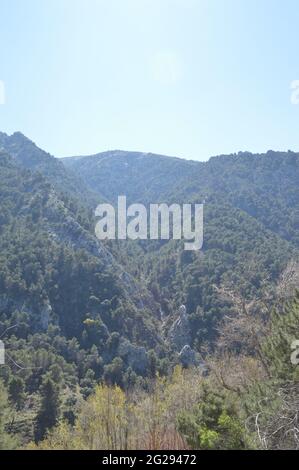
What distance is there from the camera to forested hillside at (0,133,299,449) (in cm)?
1862

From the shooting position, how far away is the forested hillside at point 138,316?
18.6 metres

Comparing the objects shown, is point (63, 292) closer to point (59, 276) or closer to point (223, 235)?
point (59, 276)

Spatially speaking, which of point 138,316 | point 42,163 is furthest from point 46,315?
point 42,163

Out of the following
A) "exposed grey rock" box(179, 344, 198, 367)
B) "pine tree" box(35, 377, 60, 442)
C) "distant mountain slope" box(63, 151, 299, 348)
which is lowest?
"exposed grey rock" box(179, 344, 198, 367)

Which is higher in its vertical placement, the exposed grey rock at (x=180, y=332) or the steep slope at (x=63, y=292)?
the steep slope at (x=63, y=292)

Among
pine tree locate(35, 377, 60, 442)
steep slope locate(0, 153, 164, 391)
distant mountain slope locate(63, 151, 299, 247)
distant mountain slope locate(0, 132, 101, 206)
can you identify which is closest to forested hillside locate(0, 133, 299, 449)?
pine tree locate(35, 377, 60, 442)

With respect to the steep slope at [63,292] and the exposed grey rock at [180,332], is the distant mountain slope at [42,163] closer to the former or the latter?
the steep slope at [63,292]

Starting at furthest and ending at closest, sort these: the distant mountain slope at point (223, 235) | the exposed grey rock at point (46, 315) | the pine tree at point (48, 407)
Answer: the distant mountain slope at point (223, 235)
the exposed grey rock at point (46, 315)
the pine tree at point (48, 407)

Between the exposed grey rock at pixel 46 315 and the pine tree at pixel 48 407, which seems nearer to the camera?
the pine tree at pixel 48 407

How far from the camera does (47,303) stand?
61625 millimetres

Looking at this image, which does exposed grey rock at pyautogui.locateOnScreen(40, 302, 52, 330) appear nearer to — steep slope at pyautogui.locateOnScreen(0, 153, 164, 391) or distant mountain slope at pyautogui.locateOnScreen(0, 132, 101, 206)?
steep slope at pyautogui.locateOnScreen(0, 153, 164, 391)

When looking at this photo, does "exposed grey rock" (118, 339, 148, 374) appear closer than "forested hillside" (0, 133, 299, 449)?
No

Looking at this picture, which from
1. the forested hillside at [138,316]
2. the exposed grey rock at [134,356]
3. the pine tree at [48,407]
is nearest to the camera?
the forested hillside at [138,316]

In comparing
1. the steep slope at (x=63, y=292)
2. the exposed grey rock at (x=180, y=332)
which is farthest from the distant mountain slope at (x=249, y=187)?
the steep slope at (x=63, y=292)
